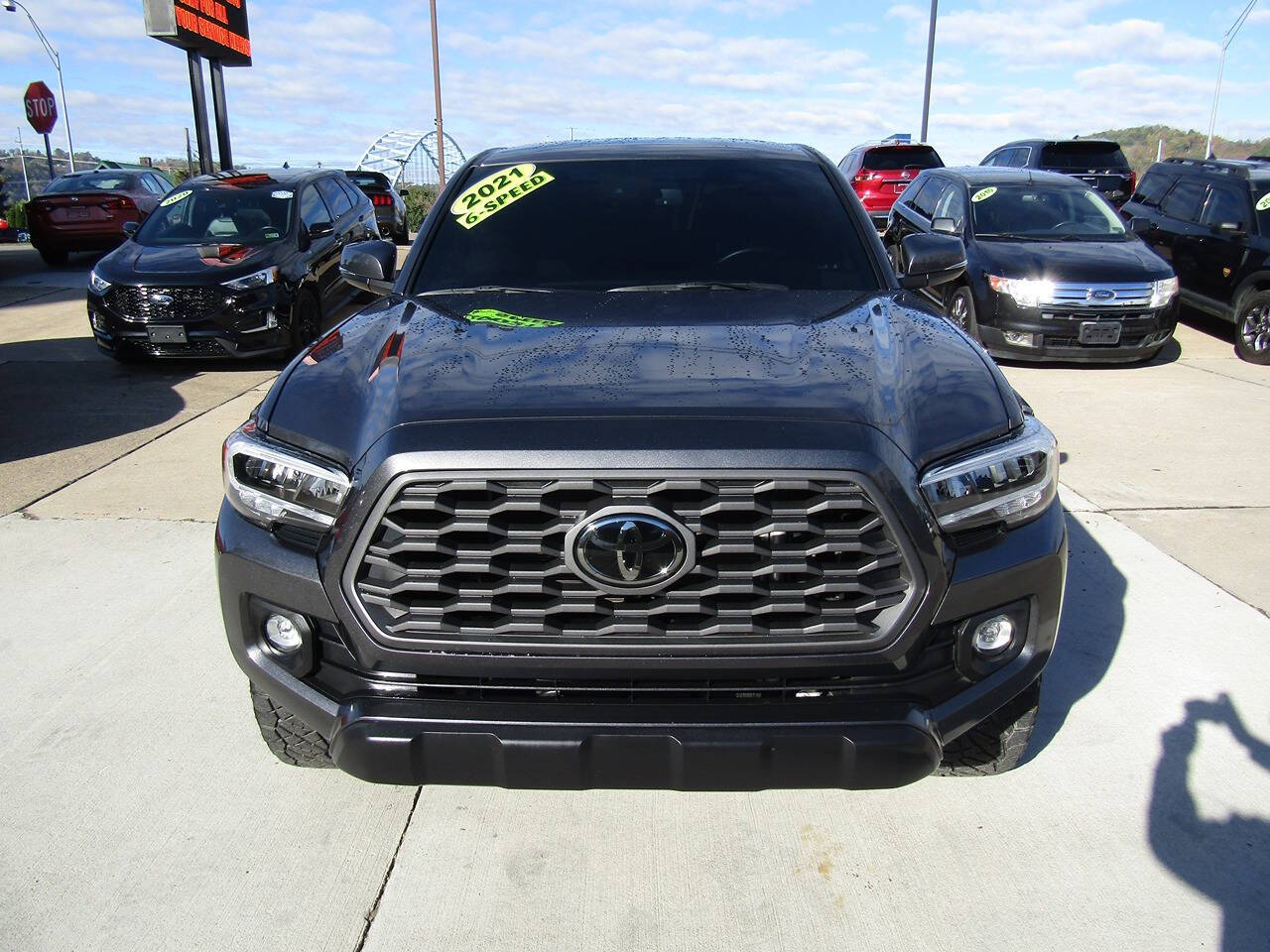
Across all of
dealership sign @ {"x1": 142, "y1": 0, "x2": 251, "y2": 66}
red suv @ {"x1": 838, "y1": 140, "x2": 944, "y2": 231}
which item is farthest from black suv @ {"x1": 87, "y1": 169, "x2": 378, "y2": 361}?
red suv @ {"x1": 838, "y1": 140, "x2": 944, "y2": 231}

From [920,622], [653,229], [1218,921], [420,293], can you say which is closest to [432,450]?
[920,622]

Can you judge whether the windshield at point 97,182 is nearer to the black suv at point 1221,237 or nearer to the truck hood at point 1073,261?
the truck hood at point 1073,261

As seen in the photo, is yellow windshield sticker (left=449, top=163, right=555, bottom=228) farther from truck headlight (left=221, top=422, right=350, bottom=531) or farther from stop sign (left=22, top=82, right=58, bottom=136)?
stop sign (left=22, top=82, right=58, bottom=136)

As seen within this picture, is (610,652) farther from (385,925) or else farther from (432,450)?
(385,925)

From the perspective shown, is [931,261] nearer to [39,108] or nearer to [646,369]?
[646,369]

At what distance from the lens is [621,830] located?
9.09ft

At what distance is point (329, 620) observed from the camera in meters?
2.29

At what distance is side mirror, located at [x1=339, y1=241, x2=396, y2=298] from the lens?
3826 mm

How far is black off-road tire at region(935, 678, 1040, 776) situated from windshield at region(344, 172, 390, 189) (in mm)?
17966

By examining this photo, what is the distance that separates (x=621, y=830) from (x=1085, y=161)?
1616 centimetres

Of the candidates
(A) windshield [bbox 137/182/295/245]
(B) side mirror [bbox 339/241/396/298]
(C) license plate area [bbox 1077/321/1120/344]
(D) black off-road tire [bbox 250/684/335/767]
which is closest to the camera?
(D) black off-road tire [bbox 250/684/335/767]

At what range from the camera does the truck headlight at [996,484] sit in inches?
88.7

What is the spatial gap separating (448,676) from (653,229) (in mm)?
1884

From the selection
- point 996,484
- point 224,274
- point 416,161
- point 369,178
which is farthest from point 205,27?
point 416,161
